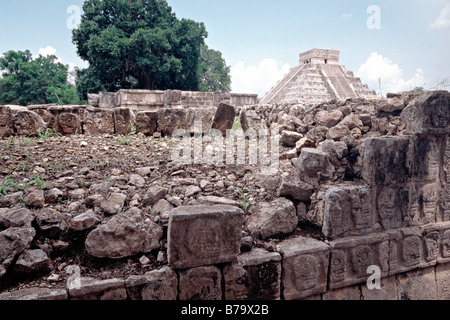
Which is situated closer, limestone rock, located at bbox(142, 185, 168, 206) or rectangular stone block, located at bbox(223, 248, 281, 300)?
rectangular stone block, located at bbox(223, 248, 281, 300)

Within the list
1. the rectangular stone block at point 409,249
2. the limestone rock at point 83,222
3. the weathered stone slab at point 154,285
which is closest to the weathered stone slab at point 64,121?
the limestone rock at point 83,222

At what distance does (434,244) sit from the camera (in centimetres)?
309

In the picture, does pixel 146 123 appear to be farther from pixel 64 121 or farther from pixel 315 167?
pixel 315 167

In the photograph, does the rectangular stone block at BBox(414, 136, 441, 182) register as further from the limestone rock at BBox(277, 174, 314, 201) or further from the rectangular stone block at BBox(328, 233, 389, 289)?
the limestone rock at BBox(277, 174, 314, 201)

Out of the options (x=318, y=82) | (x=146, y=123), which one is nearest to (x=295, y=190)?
(x=146, y=123)

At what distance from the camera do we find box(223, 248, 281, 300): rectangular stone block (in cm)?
227

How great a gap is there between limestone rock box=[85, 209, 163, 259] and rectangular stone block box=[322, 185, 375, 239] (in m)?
1.48

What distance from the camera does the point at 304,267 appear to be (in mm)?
2500

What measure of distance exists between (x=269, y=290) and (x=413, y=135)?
6.78 feet

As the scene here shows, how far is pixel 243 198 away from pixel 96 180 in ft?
4.66

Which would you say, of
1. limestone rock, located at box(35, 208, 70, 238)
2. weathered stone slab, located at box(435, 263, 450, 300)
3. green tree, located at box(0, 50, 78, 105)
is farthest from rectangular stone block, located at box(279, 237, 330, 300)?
green tree, located at box(0, 50, 78, 105)

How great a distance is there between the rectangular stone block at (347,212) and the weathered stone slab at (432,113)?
0.84 m
